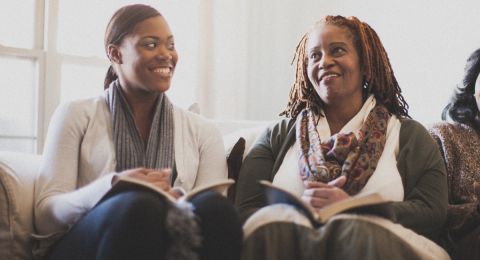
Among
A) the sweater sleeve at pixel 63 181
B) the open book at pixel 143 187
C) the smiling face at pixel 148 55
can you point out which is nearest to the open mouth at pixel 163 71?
the smiling face at pixel 148 55

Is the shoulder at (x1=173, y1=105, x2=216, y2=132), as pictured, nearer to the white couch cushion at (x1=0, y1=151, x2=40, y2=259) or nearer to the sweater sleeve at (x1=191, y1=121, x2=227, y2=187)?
the sweater sleeve at (x1=191, y1=121, x2=227, y2=187)

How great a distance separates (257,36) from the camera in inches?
125

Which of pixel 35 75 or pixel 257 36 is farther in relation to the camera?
pixel 257 36

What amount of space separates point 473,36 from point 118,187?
169 cm

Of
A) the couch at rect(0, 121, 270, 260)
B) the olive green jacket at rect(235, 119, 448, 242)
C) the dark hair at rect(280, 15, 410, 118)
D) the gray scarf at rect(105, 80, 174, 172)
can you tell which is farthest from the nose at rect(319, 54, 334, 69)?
the couch at rect(0, 121, 270, 260)

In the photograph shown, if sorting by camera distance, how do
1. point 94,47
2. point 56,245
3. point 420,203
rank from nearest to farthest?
point 56,245 < point 420,203 < point 94,47

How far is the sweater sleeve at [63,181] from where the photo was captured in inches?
56.8

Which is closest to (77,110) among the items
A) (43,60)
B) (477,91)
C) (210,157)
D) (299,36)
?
(210,157)

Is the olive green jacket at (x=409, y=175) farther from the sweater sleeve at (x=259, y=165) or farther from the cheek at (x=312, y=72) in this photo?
the cheek at (x=312, y=72)

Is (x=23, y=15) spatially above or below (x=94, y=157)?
above

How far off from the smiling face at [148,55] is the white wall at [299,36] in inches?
48.3

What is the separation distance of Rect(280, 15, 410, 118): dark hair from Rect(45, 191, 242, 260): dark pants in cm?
67

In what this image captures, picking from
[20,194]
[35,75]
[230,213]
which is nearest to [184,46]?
[35,75]

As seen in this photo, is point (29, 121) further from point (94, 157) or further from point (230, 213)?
point (230, 213)
